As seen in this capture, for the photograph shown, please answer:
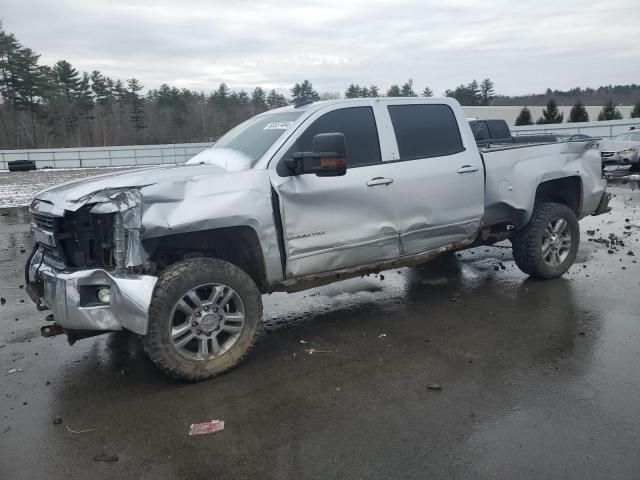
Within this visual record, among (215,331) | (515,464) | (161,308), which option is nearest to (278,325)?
(215,331)

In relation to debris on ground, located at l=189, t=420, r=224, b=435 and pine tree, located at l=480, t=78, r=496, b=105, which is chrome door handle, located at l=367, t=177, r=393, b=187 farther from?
pine tree, located at l=480, t=78, r=496, b=105

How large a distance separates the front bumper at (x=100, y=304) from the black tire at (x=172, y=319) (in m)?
0.10

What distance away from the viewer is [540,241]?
5801 mm

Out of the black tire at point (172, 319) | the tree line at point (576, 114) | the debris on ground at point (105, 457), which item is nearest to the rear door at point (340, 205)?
the black tire at point (172, 319)

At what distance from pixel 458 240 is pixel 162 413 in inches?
132

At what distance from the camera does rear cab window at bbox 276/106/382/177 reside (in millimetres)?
4371

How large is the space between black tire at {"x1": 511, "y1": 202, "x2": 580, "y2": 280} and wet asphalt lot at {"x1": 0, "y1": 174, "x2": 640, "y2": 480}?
35 cm

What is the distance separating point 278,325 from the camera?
501cm

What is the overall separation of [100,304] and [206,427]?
111cm

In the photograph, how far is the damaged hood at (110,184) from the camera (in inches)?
138

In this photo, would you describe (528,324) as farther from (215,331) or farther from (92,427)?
(92,427)

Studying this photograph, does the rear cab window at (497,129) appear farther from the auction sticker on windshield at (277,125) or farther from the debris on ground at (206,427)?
the debris on ground at (206,427)

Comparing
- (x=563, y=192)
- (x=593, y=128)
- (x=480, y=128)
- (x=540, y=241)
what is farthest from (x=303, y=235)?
(x=593, y=128)

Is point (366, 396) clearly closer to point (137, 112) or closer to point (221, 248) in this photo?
point (221, 248)
